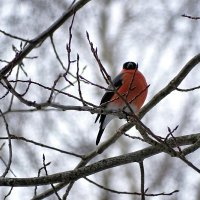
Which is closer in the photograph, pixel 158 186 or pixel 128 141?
pixel 158 186

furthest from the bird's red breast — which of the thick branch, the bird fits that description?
the thick branch

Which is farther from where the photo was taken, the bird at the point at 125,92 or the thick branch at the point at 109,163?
the bird at the point at 125,92

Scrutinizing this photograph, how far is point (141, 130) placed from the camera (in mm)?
2379

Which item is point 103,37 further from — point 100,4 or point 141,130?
point 141,130

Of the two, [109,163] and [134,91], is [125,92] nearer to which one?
[134,91]

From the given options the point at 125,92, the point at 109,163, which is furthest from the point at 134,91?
the point at 109,163

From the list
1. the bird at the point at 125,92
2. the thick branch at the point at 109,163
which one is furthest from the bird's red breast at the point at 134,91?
the thick branch at the point at 109,163

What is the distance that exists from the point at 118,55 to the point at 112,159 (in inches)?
270

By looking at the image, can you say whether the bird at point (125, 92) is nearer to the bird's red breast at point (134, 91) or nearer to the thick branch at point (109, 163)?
the bird's red breast at point (134, 91)

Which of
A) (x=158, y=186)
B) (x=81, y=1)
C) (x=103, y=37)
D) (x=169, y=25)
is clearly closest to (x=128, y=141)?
(x=158, y=186)

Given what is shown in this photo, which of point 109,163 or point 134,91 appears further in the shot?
point 134,91

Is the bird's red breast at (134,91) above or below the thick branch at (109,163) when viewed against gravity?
above

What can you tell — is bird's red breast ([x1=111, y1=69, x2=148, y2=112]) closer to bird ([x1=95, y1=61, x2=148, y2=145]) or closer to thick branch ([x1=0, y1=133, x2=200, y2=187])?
bird ([x1=95, y1=61, x2=148, y2=145])

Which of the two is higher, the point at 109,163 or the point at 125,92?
the point at 125,92
